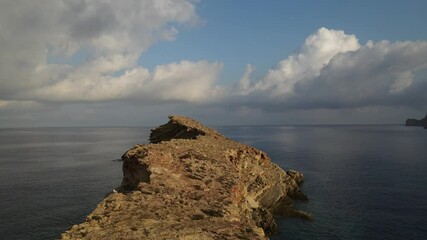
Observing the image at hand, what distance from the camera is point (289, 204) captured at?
6188 cm

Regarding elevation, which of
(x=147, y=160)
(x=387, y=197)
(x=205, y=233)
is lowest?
(x=387, y=197)

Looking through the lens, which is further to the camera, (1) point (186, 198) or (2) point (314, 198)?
(2) point (314, 198)

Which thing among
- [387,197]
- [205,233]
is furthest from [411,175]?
[205,233]

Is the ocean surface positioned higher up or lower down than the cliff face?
lower down

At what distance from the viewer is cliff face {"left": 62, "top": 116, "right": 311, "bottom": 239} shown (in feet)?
72.6

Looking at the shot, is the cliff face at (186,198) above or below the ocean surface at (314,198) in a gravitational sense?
above

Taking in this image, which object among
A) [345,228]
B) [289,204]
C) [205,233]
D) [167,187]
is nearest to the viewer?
[205,233]

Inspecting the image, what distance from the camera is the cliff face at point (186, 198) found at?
2212 centimetres

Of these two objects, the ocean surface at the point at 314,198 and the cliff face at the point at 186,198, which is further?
the ocean surface at the point at 314,198

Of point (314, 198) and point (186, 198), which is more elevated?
point (186, 198)

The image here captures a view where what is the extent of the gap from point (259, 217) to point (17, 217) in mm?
40191

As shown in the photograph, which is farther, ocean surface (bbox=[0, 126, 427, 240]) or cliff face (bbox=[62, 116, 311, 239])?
ocean surface (bbox=[0, 126, 427, 240])

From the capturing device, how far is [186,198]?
97.0 feet

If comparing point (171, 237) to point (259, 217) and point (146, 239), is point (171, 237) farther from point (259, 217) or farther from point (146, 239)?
point (259, 217)
